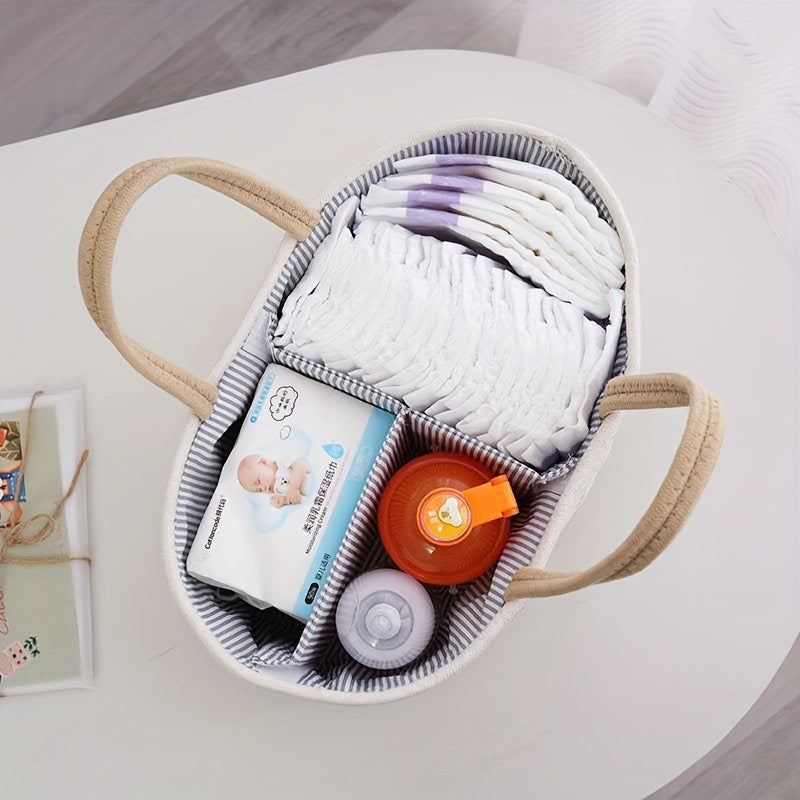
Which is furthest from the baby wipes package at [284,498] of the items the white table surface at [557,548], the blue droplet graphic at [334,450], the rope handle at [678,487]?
the rope handle at [678,487]

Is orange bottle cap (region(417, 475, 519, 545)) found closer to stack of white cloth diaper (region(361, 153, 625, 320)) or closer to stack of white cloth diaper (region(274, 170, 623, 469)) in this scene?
stack of white cloth diaper (region(274, 170, 623, 469))

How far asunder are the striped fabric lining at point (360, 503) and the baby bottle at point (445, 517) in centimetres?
2

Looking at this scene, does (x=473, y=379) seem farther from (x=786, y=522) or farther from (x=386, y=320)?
(x=786, y=522)

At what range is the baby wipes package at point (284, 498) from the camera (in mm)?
753

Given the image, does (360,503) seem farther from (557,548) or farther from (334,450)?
(557,548)

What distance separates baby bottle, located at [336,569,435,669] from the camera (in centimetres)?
74

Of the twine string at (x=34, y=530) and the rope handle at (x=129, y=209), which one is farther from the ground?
the rope handle at (x=129, y=209)

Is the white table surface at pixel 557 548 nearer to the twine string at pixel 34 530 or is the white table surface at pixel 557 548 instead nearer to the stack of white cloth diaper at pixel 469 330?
the twine string at pixel 34 530

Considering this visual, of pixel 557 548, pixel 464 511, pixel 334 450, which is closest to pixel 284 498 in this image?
pixel 334 450

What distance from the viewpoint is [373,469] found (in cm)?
75

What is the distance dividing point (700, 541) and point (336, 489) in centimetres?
37

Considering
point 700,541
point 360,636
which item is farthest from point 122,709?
point 700,541

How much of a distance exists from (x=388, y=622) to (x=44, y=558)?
1.22 feet

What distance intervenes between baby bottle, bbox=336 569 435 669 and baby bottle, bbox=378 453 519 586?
0.8 inches
